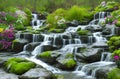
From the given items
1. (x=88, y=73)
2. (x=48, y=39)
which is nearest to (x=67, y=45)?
(x=48, y=39)

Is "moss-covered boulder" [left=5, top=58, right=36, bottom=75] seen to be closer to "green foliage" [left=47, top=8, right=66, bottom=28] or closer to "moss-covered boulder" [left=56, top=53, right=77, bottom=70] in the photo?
"moss-covered boulder" [left=56, top=53, right=77, bottom=70]

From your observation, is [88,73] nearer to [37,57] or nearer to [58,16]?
[37,57]

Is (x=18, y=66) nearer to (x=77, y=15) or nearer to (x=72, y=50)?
(x=72, y=50)

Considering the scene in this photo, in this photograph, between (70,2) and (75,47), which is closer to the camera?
(75,47)

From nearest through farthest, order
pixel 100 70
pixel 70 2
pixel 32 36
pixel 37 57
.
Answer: pixel 100 70 → pixel 37 57 → pixel 32 36 → pixel 70 2

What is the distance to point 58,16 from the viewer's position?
2411 cm

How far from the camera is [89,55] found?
15.0m

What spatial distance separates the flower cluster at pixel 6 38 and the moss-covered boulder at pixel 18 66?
5552 millimetres

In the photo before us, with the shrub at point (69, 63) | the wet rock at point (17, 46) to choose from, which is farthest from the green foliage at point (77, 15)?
the shrub at point (69, 63)

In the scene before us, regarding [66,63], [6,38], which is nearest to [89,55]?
[66,63]

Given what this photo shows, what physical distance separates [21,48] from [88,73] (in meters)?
6.84

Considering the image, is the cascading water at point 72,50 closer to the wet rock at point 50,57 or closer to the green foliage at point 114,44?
the wet rock at point 50,57

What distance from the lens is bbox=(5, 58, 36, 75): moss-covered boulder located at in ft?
40.4

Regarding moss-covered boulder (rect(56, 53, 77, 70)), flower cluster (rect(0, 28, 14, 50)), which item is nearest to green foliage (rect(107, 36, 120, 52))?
moss-covered boulder (rect(56, 53, 77, 70))
